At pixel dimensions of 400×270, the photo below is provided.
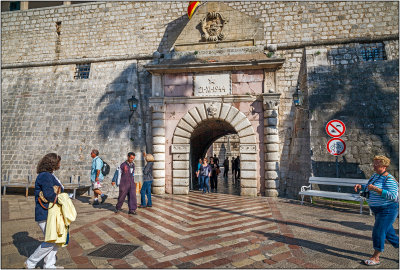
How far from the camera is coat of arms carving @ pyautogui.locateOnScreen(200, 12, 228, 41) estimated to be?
976 cm

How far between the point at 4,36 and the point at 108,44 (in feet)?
20.1

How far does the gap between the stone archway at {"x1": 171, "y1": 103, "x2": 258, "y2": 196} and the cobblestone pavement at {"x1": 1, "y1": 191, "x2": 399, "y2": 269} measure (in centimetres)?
205

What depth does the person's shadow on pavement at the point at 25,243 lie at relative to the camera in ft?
12.2

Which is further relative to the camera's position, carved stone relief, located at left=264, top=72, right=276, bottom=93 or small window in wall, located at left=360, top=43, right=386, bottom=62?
small window in wall, located at left=360, top=43, right=386, bottom=62

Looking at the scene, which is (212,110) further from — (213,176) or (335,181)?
(335,181)

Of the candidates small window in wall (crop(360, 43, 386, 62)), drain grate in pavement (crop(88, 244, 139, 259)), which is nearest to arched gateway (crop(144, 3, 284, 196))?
small window in wall (crop(360, 43, 386, 62))

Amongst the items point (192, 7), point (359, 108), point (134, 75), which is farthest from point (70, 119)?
point (359, 108)

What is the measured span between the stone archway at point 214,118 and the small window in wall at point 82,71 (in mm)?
5834

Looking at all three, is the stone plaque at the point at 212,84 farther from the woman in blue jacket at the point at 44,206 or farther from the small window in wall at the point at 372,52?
the woman in blue jacket at the point at 44,206

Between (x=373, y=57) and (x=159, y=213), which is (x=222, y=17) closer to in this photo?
(x=373, y=57)

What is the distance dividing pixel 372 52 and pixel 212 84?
652 centimetres

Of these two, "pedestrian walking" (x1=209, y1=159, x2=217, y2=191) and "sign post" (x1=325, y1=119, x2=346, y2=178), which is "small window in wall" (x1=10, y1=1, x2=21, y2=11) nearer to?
"pedestrian walking" (x1=209, y1=159, x2=217, y2=191)

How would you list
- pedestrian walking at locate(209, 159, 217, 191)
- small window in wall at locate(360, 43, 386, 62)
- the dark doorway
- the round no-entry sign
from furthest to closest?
pedestrian walking at locate(209, 159, 217, 191) < the dark doorway < small window in wall at locate(360, 43, 386, 62) < the round no-entry sign

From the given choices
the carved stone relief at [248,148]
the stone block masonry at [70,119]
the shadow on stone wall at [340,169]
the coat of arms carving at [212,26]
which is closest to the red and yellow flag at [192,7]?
the coat of arms carving at [212,26]
